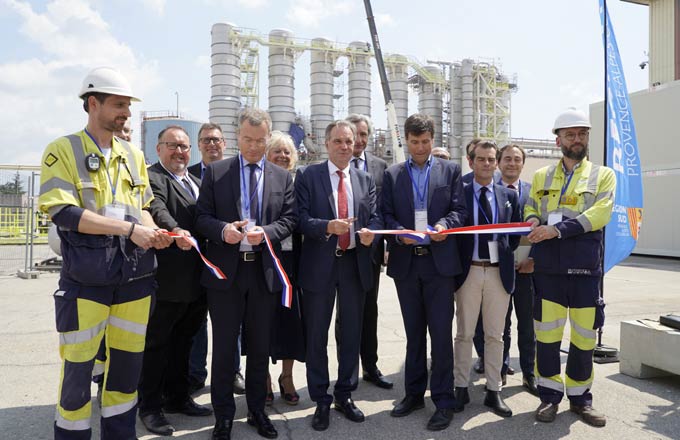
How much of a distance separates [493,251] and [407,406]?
4.73ft

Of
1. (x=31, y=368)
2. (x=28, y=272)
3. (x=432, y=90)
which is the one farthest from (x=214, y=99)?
(x=31, y=368)

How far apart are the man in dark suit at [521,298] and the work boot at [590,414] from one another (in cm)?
50

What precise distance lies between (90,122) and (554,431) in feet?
12.6

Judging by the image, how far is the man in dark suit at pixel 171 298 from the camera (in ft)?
11.8

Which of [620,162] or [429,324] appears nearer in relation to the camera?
[429,324]

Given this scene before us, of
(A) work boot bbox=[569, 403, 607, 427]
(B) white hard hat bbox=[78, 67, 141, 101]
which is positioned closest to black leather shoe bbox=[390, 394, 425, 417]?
(A) work boot bbox=[569, 403, 607, 427]

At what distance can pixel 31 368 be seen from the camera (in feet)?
16.3

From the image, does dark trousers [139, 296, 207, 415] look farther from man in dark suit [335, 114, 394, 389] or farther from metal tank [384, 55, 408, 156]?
metal tank [384, 55, 408, 156]

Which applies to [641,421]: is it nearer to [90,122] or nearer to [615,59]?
[615,59]

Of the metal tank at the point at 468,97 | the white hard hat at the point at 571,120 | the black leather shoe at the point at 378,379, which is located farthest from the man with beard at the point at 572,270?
the metal tank at the point at 468,97

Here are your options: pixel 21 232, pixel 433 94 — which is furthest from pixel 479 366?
pixel 433 94

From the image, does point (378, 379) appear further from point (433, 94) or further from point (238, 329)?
point (433, 94)

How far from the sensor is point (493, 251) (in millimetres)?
3941

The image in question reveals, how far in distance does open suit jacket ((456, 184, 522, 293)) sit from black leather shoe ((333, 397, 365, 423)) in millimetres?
1308
